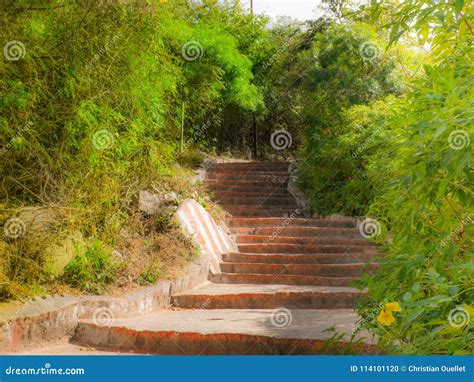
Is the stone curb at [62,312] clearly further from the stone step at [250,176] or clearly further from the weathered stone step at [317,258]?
the stone step at [250,176]

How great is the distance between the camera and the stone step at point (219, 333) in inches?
179

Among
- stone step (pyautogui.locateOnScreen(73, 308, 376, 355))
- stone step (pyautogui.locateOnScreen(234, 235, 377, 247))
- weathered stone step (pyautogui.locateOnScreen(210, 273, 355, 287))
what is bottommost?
stone step (pyautogui.locateOnScreen(73, 308, 376, 355))

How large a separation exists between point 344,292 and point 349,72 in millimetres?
6057

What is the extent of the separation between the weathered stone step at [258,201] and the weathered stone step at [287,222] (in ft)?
4.85

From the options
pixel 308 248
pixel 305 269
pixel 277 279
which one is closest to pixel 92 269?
pixel 277 279

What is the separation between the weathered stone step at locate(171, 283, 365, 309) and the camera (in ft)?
21.4

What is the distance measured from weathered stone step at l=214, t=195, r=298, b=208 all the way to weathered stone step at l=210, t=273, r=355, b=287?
3616 millimetres

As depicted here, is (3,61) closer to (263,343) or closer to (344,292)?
(263,343)

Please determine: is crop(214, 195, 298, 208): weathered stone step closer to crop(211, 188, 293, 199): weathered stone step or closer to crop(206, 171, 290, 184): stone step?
crop(211, 188, 293, 199): weathered stone step

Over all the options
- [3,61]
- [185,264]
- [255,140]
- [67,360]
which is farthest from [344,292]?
[255,140]

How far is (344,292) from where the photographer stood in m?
6.51

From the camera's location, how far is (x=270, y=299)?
6.55m

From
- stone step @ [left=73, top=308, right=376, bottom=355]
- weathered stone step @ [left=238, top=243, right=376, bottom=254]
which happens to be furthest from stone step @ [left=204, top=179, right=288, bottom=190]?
stone step @ [left=73, top=308, right=376, bottom=355]

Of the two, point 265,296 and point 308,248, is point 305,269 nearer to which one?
point 308,248
